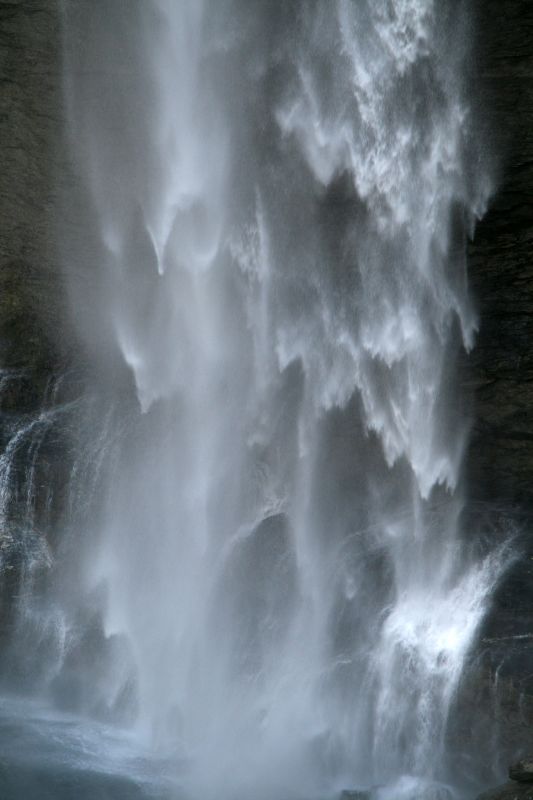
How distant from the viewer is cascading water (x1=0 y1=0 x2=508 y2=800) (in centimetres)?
Result: 1798

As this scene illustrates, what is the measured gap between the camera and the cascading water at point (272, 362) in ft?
59.0

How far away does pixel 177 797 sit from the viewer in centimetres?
1484

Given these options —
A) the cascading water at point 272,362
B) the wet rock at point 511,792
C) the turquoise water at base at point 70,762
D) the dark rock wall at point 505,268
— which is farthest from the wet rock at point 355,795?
the dark rock wall at point 505,268

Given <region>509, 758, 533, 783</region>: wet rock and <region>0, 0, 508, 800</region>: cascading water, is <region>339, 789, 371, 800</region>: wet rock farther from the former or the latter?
<region>509, 758, 533, 783</region>: wet rock

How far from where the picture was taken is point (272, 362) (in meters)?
23.7

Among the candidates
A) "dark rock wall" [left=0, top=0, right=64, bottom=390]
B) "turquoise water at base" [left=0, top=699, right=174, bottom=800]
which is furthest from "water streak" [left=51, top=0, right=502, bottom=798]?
"turquoise water at base" [left=0, top=699, right=174, bottom=800]

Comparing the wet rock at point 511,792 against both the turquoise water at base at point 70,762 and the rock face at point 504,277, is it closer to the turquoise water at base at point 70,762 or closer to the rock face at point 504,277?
the turquoise water at base at point 70,762

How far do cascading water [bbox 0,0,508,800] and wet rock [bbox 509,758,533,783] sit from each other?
3.28m

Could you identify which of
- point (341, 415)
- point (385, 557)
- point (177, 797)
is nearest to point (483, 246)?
point (341, 415)

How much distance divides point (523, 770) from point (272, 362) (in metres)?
12.6

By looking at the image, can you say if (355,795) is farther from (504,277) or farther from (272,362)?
(504,277)

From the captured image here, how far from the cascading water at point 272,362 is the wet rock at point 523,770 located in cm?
328

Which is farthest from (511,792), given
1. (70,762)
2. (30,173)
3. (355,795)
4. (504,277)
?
(30,173)

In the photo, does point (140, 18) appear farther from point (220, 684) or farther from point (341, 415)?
point (220, 684)
